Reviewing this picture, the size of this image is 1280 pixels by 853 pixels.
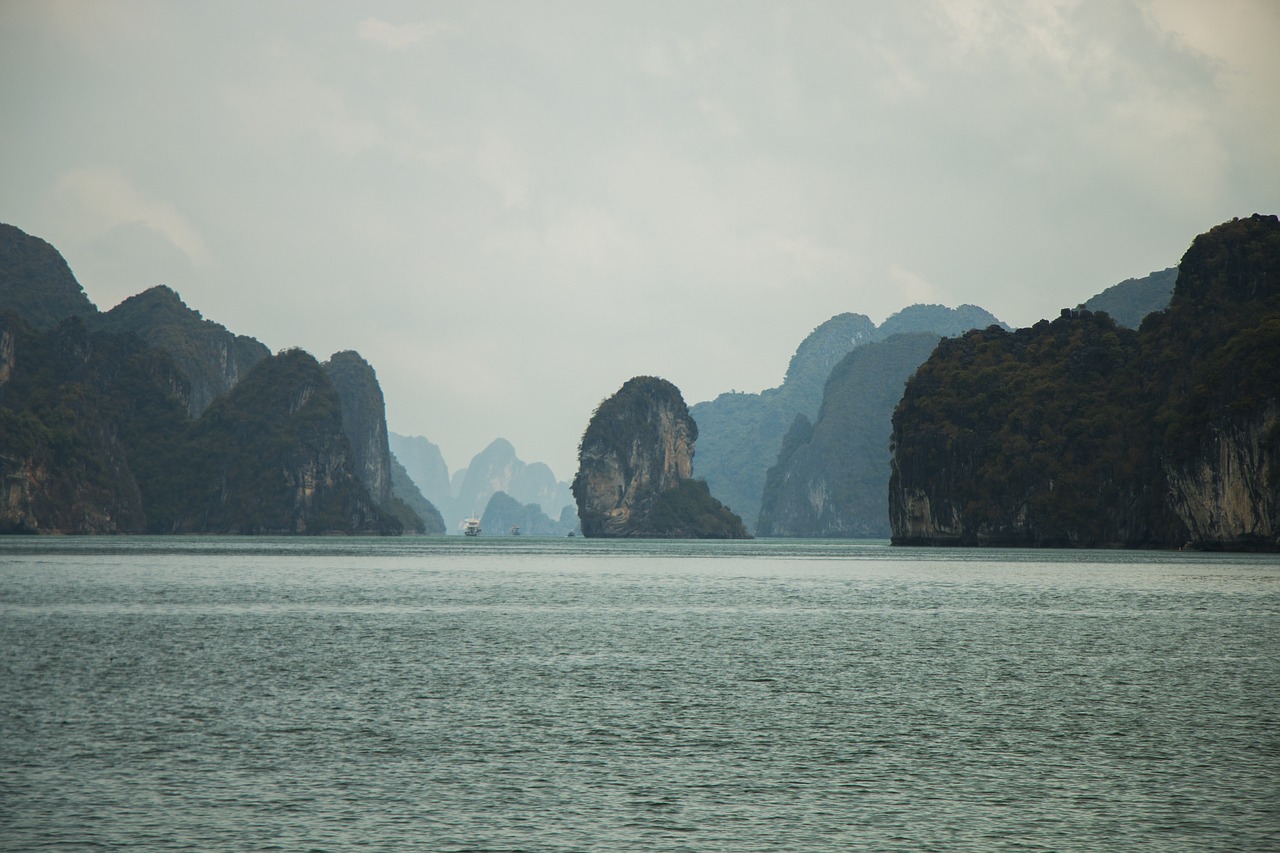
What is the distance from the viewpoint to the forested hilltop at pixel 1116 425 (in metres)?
116

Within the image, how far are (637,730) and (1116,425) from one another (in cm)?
13971

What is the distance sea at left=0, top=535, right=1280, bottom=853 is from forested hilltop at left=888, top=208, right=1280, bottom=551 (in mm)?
69413

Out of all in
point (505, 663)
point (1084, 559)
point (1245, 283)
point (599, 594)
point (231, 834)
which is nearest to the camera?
point (231, 834)

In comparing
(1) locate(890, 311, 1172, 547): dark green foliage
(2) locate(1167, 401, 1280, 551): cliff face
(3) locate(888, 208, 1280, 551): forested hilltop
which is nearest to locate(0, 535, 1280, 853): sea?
(2) locate(1167, 401, 1280, 551): cliff face

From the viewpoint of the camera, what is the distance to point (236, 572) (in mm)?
91875

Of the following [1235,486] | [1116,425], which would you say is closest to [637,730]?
[1235,486]

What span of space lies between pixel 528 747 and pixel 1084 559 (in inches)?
4067

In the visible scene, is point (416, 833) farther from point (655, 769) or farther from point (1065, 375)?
point (1065, 375)

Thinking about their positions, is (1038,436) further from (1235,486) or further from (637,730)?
(637,730)

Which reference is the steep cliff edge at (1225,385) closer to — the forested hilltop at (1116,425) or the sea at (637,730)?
the forested hilltop at (1116,425)

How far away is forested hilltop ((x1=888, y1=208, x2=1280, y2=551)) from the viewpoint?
379ft

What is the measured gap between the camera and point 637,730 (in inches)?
941

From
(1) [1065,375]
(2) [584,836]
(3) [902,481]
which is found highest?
(1) [1065,375]

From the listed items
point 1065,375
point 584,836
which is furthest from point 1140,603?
point 1065,375
